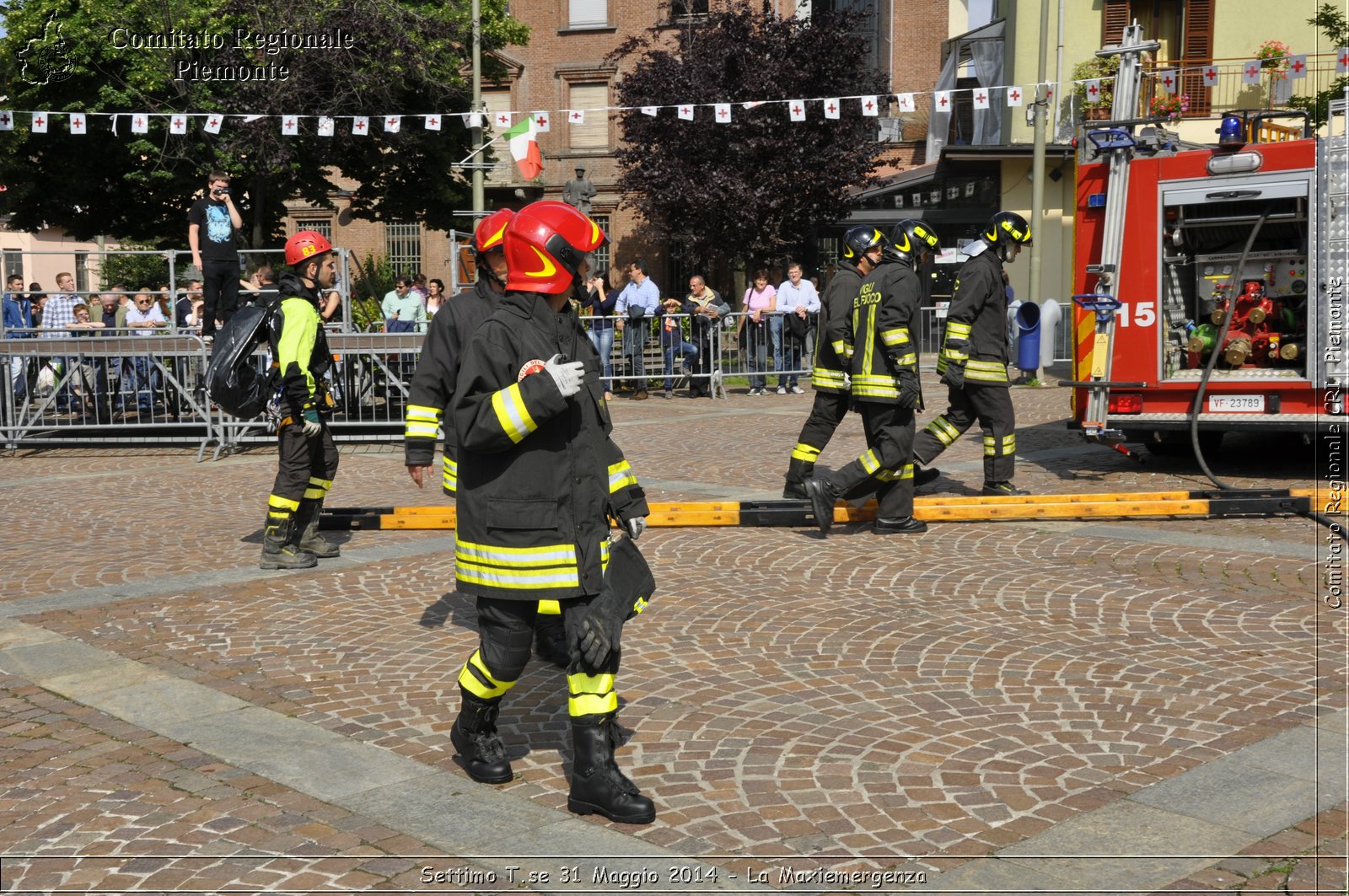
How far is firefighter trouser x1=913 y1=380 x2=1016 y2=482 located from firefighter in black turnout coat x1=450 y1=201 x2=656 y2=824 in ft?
18.3

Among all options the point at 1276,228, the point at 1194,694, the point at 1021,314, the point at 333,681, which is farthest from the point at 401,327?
the point at 1194,694

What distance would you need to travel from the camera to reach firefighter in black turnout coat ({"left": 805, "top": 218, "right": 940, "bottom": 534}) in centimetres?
845

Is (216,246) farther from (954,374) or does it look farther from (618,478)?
(618,478)

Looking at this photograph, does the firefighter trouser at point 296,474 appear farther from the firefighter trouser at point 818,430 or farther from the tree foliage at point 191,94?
the tree foliage at point 191,94

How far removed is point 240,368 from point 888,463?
13.2 ft

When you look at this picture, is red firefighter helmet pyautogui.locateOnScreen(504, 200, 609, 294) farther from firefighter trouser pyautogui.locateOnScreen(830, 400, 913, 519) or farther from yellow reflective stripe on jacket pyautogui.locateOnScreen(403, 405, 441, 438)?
firefighter trouser pyautogui.locateOnScreen(830, 400, 913, 519)

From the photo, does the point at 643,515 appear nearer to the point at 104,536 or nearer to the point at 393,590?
the point at 393,590

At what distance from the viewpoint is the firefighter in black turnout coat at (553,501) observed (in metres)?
4.06

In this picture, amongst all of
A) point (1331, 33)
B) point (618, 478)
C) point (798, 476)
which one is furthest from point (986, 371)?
point (1331, 33)

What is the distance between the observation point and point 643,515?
4.38 meters

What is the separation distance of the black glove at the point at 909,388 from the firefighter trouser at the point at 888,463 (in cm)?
9

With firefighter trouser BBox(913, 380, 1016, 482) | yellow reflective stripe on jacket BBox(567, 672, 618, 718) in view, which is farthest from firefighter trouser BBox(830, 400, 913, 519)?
yellow reflective stripe on jacket BBox(567, 672, 618, 718)

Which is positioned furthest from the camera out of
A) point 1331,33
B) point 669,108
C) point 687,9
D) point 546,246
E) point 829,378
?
point 687,9

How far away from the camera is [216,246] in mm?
13172
